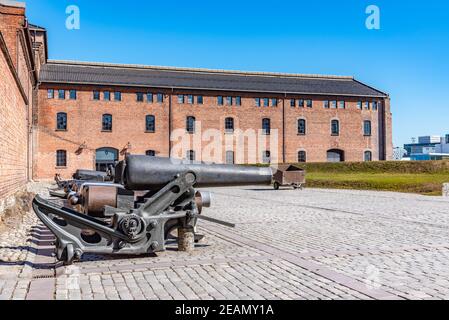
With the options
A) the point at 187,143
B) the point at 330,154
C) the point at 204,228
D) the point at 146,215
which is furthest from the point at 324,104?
the point at 146,215

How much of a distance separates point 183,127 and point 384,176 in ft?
58.6

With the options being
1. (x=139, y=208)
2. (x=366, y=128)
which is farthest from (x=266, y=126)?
(x=139, y=208)

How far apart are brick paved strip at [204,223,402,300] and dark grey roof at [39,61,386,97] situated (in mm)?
32540

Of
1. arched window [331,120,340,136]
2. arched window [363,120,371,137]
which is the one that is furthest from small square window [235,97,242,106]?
arched window [363,120,371,137]

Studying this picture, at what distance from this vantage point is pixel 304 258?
5754mm

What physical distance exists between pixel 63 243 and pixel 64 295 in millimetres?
1199

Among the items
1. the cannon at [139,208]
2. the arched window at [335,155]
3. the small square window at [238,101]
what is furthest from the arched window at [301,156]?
the cannon at [139,208]

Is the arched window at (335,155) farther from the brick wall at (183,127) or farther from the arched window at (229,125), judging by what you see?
the arched window at (229,125)

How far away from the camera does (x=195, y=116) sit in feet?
129

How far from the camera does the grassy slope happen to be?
820 inches

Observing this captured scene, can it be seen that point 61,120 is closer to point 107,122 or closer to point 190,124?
point 107,122

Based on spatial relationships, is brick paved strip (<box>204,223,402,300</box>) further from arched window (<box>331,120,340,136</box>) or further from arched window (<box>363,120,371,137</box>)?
arched window (<box>363,120,371,137</box>)

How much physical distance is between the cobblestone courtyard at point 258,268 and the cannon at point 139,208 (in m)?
0.23

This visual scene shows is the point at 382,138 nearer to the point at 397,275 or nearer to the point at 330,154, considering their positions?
the point at 330,154
